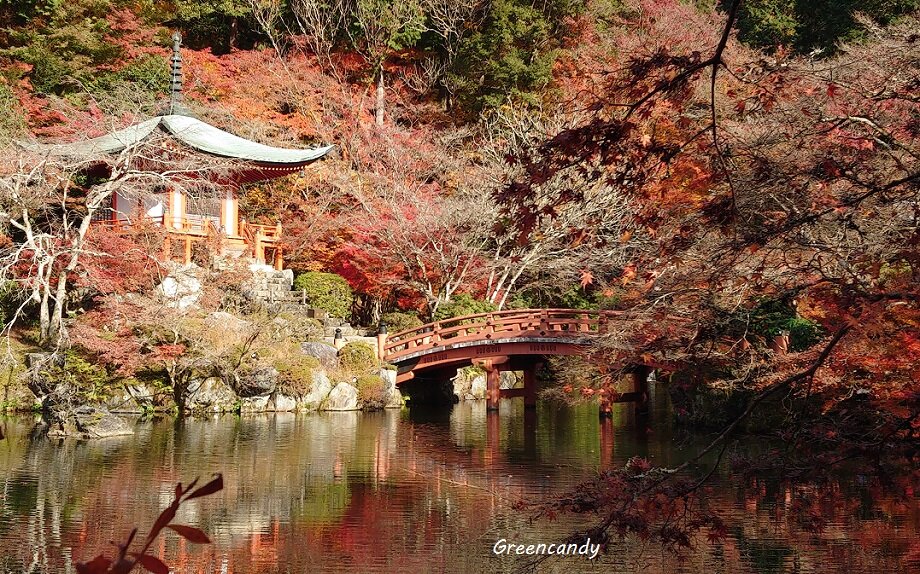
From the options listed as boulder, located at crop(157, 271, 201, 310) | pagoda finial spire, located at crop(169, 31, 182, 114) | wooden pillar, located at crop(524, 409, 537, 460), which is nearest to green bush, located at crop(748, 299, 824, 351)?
wooden pillar, located at crop(524, 409, 537, 460)

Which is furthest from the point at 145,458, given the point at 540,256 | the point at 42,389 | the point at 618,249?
the point at 618,249

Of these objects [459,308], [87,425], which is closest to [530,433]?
[459,308]

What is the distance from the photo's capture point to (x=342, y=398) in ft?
52.5

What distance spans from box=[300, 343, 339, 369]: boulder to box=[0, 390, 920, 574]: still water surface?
8.48 ft

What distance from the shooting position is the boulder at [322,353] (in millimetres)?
16227

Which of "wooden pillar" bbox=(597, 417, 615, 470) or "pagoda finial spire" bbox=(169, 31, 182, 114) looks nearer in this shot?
"wooden pillar" bbox=(597, 417, 615, 470)

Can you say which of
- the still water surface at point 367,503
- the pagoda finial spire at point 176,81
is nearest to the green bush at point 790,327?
the still water surface at point 367,503

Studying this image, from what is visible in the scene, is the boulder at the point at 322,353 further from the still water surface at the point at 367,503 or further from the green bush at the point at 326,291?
the green bush at the point at 326,291

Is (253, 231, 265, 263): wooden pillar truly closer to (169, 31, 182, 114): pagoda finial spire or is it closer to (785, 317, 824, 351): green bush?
(169, 31, 182, 114): pagoda finial spire

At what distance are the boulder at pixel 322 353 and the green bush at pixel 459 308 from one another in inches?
113

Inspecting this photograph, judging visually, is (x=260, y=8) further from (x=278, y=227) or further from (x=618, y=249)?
(x=618, y=249)

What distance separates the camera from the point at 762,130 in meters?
13.2

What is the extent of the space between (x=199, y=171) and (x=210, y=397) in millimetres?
4496

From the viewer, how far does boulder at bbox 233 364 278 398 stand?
15.2 metres
